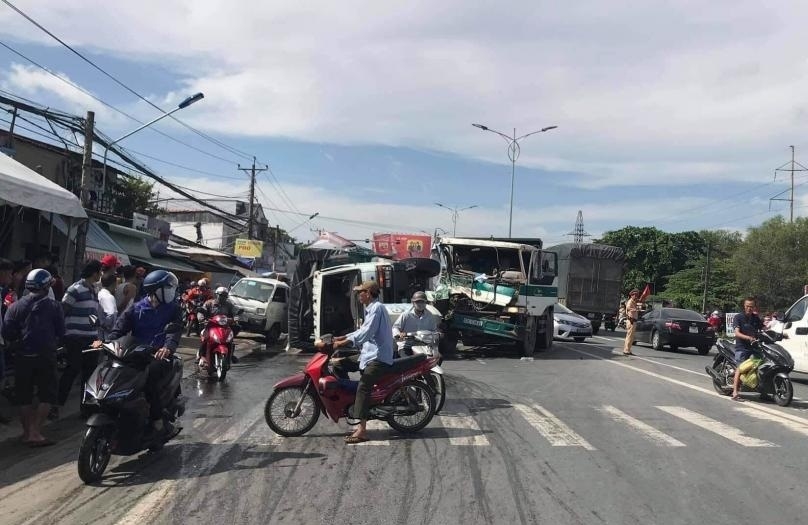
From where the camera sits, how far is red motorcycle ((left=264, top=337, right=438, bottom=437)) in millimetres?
6914

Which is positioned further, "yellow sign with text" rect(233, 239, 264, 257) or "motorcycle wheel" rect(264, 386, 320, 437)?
"yellow sign with text" rect(233, 239, 264, 257)

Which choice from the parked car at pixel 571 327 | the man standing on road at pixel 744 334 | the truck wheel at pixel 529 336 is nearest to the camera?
the man standing on road at pixel 744 334

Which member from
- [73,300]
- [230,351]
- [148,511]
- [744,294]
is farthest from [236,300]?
[744,294]

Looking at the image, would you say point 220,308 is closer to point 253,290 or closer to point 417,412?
point 417,412

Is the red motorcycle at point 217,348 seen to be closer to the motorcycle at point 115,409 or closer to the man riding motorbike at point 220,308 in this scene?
the man riding motorbike at point 220,308

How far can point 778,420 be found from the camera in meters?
8.50

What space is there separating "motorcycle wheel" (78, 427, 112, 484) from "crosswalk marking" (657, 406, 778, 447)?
20.9 feet

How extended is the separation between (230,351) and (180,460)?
5.45 metres

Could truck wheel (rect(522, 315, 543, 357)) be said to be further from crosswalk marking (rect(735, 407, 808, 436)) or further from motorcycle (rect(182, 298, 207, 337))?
motorcycle (rect(182, 298, 207, 337))

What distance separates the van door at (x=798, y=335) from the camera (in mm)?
13141

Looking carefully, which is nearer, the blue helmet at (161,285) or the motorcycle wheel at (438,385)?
the blue helmet at (161,285)

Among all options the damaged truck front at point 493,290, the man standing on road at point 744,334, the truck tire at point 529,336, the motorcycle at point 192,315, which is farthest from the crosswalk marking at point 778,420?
the motorcycle at point 192,315

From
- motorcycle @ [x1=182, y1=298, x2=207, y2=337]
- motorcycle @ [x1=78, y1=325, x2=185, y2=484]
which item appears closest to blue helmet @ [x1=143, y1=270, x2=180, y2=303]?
motorcycle @ [x1=78, y1=325, x2=185, y2=484]

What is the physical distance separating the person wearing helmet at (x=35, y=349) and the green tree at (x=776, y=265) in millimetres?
52556
